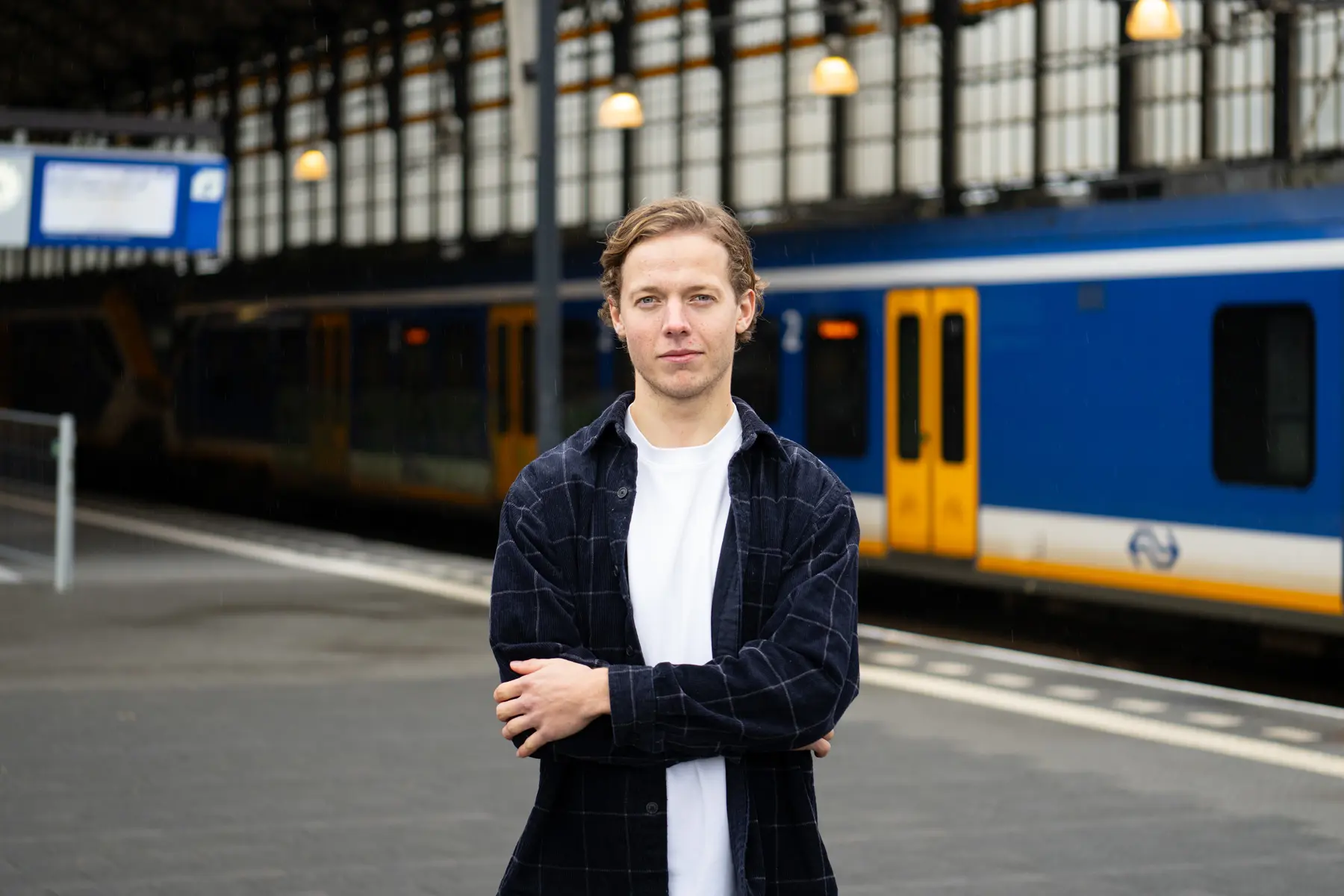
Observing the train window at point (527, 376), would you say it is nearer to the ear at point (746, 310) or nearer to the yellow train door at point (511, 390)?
the yellow train door at point (511, 390)

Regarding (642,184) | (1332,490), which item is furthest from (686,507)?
(642,184)

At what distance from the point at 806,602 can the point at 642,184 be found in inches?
1449

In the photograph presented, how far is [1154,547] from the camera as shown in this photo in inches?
535

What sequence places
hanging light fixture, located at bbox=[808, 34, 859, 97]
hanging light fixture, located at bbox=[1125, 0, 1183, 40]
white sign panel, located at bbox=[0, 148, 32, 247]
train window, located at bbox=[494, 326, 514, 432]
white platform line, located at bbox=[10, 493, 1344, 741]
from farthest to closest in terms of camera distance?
train window, located at bbox=[494, 326, 514, 432], hanging light fixture, located at bbox=[808, 34, 859, 97], white sign panel, located at bbox=[0, 148, 32, 247], hanging light fixture, located at bbox=[1125, 0, 1183, 40], white platform line, located at bbox=[10, 493, 1344, 741]

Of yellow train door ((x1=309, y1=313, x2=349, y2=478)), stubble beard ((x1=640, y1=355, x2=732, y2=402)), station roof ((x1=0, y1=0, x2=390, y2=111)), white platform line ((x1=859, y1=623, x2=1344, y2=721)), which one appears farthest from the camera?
station roof ((x1=0, y1=0, x2=390, y2=111))

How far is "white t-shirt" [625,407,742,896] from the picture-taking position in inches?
128

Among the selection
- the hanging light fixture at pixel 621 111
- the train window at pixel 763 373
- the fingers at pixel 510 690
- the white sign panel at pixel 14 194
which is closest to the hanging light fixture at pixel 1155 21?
the train window at pixel 763 373

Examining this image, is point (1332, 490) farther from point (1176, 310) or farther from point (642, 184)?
point (642, 184)

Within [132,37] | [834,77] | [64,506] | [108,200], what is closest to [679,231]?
[64,506]

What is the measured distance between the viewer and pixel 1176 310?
44.2 ft

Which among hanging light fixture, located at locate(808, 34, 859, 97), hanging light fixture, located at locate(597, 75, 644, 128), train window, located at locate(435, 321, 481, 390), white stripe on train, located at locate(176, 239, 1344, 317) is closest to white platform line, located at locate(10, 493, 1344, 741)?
white stripe on train, located at locate(176, 239, 1344, 317)

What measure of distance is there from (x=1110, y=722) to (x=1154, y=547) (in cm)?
367

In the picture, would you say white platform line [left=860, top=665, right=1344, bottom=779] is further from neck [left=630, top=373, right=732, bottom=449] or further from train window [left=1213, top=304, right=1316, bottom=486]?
neck [left=630, top=373, right=732, bottom=449]

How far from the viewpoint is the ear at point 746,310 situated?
3387 mm
